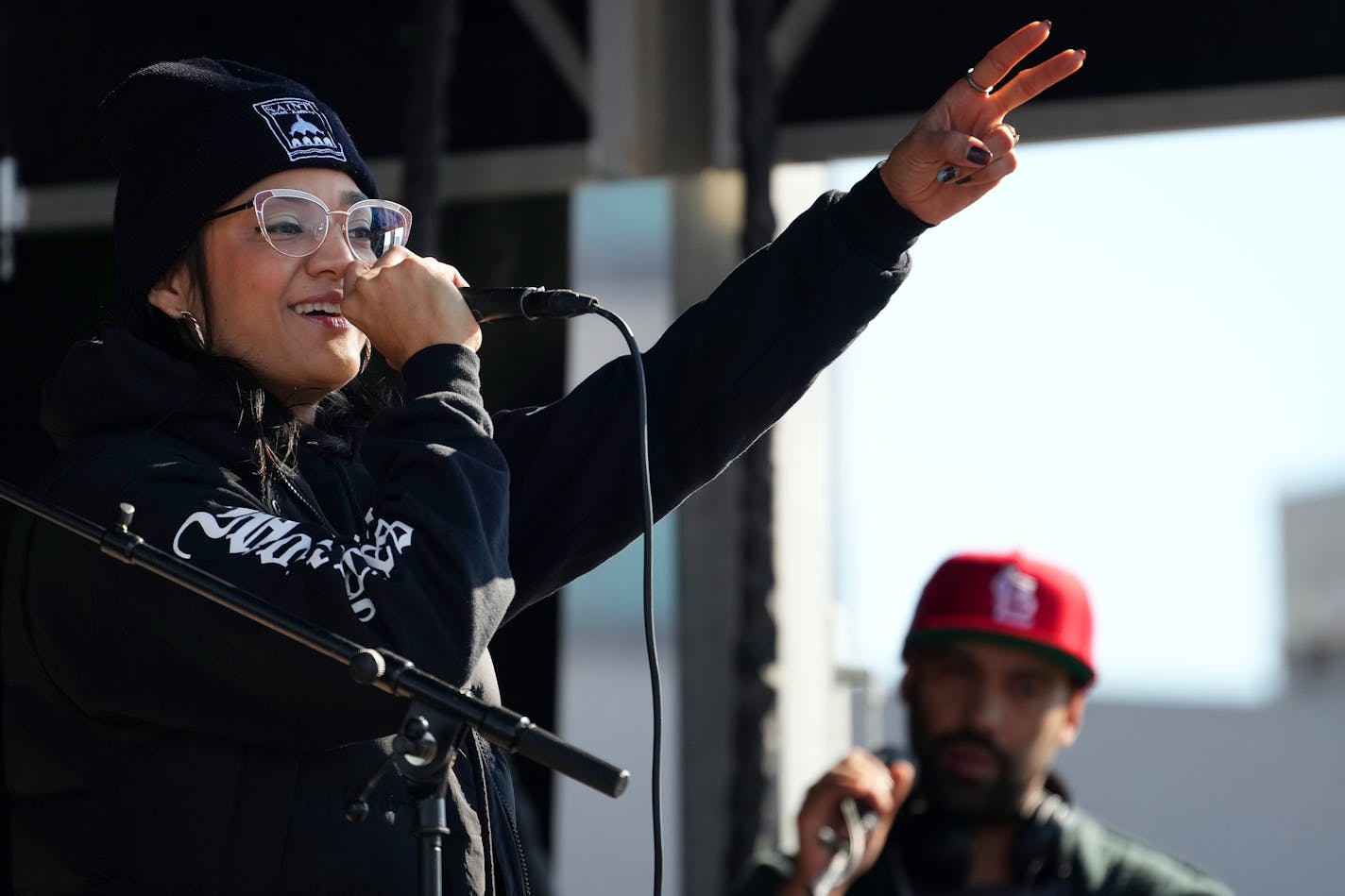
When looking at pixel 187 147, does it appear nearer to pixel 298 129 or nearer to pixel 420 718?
pixel 298 129

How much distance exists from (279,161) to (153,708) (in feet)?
1.78

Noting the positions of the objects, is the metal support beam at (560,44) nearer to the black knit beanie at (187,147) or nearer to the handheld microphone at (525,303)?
the black knit beanie at (187,147)

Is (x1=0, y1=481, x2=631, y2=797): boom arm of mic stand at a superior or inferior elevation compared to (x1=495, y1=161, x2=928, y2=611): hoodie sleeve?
inferior

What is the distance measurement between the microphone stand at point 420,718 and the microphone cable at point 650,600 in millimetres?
162

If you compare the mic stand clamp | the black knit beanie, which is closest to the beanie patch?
the black knit beanie

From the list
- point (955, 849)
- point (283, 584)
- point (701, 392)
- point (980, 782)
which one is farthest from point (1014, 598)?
point (283, 584)

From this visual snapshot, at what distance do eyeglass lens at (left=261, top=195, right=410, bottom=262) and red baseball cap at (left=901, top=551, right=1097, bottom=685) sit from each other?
1.47 m

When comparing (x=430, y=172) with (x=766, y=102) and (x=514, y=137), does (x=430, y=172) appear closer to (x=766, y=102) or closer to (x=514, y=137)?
(x=514, y=137)

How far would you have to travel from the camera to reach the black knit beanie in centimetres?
163

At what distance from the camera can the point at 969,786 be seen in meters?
2.73

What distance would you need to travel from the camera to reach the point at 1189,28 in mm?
3461

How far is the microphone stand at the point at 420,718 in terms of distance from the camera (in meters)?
1.22

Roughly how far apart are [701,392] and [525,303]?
29 cm

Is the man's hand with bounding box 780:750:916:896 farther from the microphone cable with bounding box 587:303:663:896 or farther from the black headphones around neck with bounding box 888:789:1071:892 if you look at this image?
the microphone cable with bounding box 587:303:663:896
